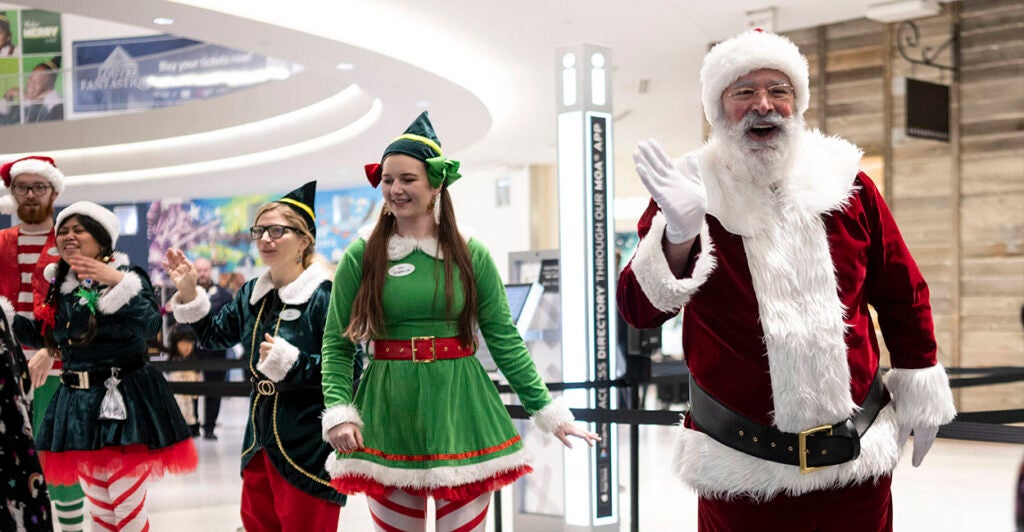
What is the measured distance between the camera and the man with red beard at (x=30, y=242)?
15.4 ft

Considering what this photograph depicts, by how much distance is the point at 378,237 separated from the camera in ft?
10.0

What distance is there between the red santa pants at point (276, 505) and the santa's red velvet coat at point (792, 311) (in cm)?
155

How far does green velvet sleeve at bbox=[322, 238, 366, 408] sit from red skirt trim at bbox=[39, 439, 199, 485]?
55.3 inches

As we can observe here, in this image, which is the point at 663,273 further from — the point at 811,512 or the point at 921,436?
the point at 921,436

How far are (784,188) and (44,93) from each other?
1631cm

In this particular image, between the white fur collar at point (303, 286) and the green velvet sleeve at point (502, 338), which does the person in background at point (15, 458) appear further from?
the white fur collar at point (303, 286)

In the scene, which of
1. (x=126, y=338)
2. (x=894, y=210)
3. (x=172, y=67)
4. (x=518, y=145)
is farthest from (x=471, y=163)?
(x=126, y=338)

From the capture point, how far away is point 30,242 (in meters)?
4.80

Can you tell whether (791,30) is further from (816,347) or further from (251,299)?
(816,347)

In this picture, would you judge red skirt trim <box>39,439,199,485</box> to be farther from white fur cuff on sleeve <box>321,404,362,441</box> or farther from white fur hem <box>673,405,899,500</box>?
white fur hem <box>673,405,899,500</box>

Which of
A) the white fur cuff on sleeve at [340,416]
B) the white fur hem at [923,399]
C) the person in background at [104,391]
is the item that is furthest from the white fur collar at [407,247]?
the person in background at [104,391]

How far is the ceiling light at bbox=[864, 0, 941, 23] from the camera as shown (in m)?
9.20

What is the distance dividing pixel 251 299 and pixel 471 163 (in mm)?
16074

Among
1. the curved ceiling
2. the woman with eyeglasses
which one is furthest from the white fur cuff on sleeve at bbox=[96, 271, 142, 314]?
the curved ceiling
